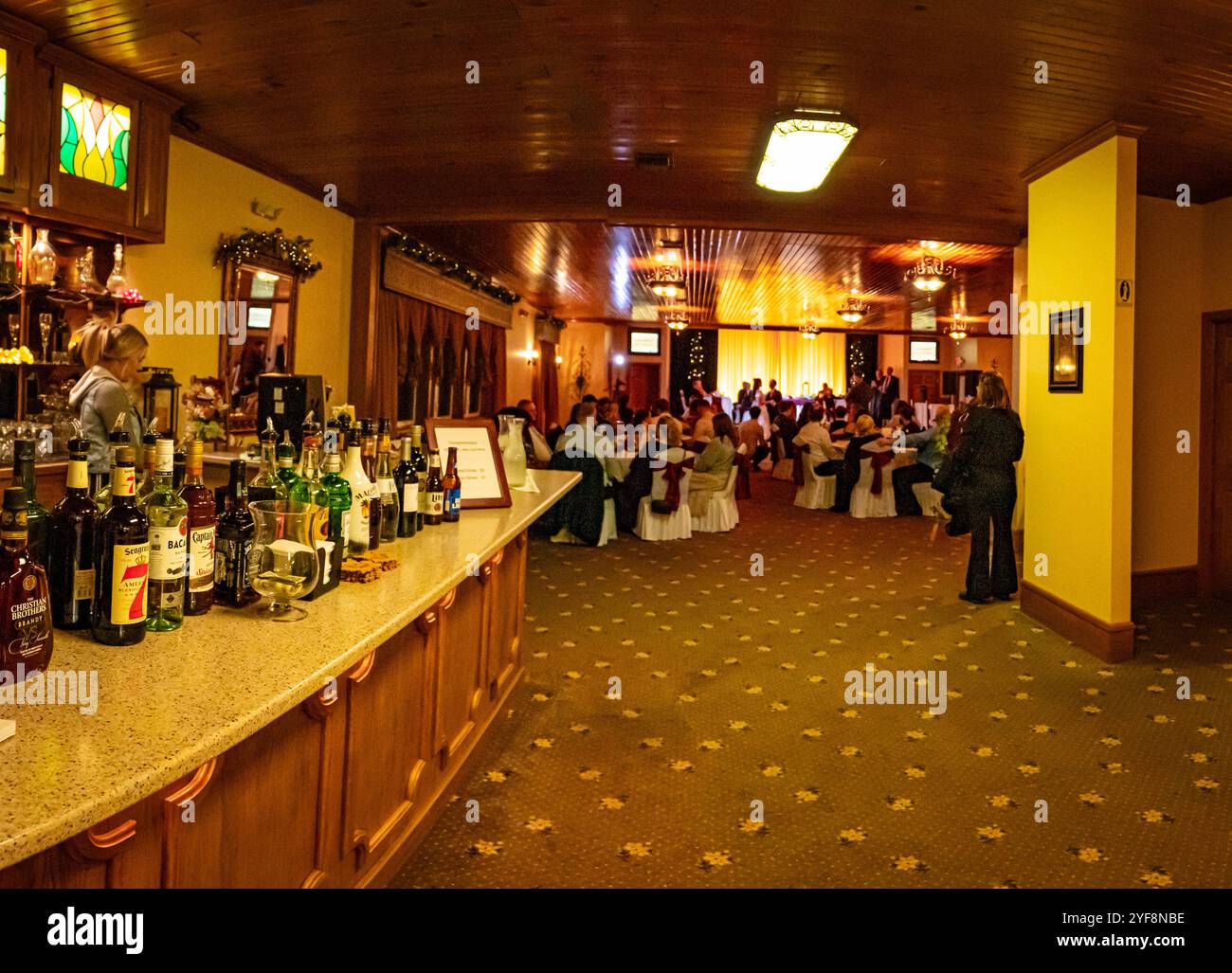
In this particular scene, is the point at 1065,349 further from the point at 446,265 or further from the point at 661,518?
the point at 446,265

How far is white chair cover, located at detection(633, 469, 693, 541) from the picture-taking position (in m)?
9.02

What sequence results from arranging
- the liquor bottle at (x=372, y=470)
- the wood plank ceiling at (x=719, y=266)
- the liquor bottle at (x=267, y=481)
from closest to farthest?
1. the liquor bottle at (x=267, y=481)
2. the liquor bottle at (x=372, y=470)
3. the wood plank ceiling at (x=719, y=266)

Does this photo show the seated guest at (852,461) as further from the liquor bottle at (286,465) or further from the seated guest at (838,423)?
the liquor bottle at (286,465)

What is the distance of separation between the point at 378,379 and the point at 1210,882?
7.86 m

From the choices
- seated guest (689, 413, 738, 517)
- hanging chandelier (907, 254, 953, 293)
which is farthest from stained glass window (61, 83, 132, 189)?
hanging chandelier (907, 254, 953, 293)

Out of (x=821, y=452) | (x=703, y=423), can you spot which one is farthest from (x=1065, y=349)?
(x=703, y=423)

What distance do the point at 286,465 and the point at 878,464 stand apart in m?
9.54

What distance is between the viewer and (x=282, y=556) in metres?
1.92

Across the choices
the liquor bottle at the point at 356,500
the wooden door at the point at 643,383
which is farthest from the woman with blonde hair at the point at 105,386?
the wooden door at the point at 643,383

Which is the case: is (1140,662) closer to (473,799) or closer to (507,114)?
(473,799)

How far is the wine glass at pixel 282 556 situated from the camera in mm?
1898

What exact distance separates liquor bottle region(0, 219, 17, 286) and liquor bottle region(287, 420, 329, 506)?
2859 millimetres

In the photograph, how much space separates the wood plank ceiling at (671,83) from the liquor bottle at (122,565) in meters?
2.98
